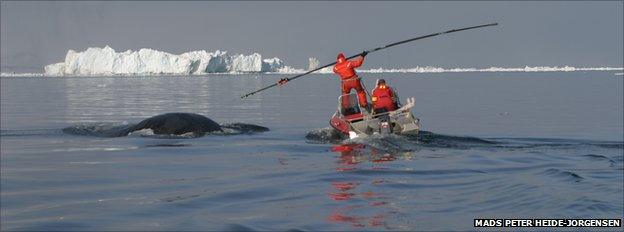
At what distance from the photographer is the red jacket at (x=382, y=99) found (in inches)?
961

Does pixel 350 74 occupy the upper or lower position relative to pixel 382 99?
upper

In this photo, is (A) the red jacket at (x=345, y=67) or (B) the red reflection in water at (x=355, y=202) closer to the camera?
(B) the red reflection in water at (x=355, y=202)

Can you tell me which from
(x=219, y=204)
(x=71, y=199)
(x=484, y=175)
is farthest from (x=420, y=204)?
(x=71, y=199)

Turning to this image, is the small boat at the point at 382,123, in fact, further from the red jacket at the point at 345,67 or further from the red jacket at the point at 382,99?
the red jacket at the point at 345,67

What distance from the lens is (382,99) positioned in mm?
24469

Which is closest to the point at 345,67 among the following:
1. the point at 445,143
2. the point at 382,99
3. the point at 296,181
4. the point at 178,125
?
the point at 382,99

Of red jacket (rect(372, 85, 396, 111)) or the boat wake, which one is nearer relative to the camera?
the boat wake

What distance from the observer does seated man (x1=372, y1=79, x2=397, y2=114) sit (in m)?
24.4

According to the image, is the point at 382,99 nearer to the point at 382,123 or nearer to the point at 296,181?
the point at 382,123

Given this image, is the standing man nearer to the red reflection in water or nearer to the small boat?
the small boat

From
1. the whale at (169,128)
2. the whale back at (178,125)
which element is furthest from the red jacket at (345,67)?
the whale back at (178,125)

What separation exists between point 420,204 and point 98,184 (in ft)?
20.2

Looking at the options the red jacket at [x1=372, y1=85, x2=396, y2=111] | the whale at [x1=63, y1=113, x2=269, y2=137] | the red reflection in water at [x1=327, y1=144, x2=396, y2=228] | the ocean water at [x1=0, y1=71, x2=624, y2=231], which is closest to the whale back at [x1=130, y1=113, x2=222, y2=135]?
the whale at [x1=63, y1=113, x2=269, y2=137]

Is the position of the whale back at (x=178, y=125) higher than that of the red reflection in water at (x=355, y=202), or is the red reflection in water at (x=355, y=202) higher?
the whale back at (x=178, y=125)
